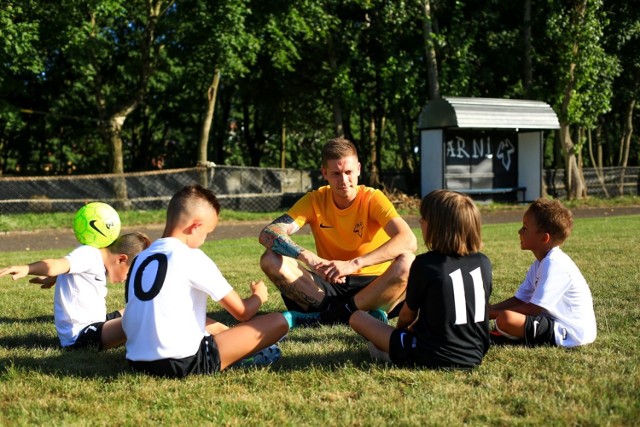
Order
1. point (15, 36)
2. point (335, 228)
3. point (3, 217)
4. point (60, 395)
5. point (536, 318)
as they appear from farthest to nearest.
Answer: point (15, 36), point (3, 217), point (335, 228), point (536, 318), point (60, 395)

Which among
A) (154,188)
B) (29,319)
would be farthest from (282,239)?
(154,188)

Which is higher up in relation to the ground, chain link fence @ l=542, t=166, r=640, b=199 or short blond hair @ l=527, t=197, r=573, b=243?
short blond hair @ l=527, t=197, r=573, b=243

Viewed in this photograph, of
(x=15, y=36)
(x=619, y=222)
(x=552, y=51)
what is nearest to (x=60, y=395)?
(x=619, y=222)

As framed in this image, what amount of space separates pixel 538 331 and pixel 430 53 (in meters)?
22.6

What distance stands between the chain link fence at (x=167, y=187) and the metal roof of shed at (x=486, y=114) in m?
3.13

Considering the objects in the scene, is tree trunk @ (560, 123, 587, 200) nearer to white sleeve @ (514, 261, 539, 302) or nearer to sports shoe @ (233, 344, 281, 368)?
white sleeve @ (514, 261, 539, 302)

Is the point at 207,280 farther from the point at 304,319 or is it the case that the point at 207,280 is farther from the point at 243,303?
the point at 304,319

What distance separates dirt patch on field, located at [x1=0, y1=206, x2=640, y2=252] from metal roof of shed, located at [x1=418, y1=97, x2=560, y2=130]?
10.0 feet

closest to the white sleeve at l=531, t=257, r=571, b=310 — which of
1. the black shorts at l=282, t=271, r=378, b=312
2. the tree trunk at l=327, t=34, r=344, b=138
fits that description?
the black shorts at l=282, t=271, r=378, b=312

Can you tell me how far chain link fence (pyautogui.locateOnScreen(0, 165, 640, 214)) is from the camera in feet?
67.7

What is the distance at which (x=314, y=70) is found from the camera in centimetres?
3080

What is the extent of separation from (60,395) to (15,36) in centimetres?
1956

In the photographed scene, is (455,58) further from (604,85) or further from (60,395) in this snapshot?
(60,395)

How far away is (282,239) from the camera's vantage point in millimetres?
6227
